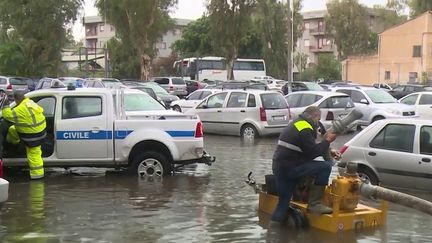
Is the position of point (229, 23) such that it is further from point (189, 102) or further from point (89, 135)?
point (89, 135)

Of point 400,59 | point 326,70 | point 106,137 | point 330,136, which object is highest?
point 400,59

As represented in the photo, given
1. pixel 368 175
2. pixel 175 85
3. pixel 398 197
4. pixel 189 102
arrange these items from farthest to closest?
pixel 175 85 → pixel 189 102 → pixel 368 175 → pixel 398 197

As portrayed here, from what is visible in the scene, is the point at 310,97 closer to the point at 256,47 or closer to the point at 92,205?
the point at 92,205

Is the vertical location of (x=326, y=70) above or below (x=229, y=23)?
below

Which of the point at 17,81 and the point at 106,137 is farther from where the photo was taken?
the point at 17,81

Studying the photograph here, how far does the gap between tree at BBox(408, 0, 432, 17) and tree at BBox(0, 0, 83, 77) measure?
131 ft

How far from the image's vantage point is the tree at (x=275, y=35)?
2795 inches

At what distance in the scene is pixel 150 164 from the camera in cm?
1103

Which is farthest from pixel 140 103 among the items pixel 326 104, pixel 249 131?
pixel 326 104

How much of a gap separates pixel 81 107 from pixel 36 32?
152ft

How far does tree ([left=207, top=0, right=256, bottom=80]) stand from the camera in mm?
55156

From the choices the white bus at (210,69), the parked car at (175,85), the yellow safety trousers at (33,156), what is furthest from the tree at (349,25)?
the yellow safety trousers at (33,156)

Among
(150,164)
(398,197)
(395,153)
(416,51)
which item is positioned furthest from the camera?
(416,51)

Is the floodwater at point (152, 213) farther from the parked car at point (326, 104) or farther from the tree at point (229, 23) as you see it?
the tree at point (229, 23)
